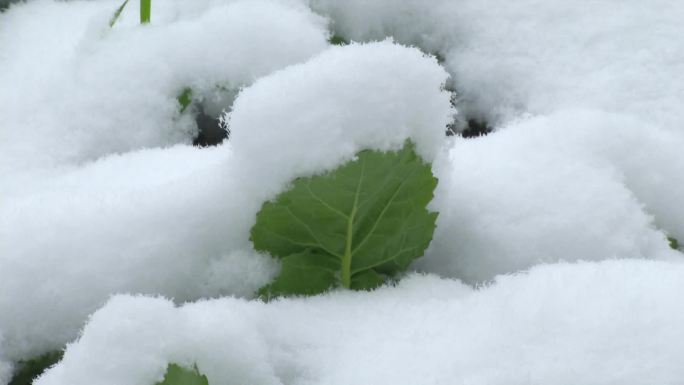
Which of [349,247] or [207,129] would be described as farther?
[207,129]

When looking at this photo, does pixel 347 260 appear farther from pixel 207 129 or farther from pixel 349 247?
pixel 207 129

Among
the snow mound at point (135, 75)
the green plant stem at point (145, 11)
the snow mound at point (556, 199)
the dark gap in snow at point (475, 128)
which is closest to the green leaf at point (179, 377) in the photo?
the snow mound at point (556, 199)

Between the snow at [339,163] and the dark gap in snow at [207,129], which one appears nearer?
the snow at [339,163]

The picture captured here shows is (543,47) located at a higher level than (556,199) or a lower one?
higher

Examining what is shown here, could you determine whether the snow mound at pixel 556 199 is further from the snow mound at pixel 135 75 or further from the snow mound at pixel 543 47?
the snow mound at pixel 135 75

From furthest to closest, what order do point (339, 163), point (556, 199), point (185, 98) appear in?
point (185, 98)
point (556, 199)
point (339, 163)

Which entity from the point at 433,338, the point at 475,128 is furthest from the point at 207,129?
the point at 433,338

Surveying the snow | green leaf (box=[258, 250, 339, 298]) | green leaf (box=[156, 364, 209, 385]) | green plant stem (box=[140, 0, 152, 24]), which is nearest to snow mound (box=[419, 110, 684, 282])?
the snow

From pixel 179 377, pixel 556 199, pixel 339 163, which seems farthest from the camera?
pixel 556 199
